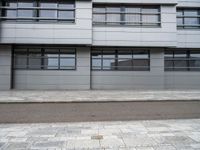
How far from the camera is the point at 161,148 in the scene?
501 cm

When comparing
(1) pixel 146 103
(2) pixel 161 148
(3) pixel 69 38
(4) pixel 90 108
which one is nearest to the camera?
(2) pixel 161 148

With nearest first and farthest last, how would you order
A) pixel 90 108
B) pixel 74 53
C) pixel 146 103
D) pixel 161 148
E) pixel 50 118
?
pixel 161 148
pixel 50 118
pixel 90 108
pixel 146 103
pixel 74 53

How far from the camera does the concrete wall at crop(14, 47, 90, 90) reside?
1819 cm

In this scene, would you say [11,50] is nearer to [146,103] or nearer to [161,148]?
[146,103]

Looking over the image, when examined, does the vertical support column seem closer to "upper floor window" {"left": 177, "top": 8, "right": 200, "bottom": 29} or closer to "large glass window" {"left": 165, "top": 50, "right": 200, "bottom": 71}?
"large glass window" {"left": 165, "top": 50, "right": 200, "bottom": 71}

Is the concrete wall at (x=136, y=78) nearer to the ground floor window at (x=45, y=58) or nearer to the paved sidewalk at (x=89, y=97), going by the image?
the ground floor window at (x=45, y=58)

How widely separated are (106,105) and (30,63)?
1039 cm

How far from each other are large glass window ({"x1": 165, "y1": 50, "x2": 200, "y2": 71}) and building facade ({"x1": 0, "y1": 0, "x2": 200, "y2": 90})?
9 centimetres

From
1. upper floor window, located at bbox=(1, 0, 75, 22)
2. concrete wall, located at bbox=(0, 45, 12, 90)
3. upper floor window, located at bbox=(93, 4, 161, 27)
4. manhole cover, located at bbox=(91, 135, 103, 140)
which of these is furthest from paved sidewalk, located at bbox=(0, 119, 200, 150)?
upper floor window, located at bbox=(93, 4, 161, 27)

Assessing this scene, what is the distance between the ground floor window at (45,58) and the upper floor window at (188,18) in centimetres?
1029

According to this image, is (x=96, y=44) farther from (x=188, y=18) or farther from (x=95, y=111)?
(x=95, y=111)

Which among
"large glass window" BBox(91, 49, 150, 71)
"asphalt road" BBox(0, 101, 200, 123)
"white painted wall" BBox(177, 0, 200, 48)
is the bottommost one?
"asphalt road" BBox(0, 101, 200, 123)

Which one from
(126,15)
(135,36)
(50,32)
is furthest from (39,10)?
(135,36)

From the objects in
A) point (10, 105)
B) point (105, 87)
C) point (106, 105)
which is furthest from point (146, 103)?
point (105, 87)
